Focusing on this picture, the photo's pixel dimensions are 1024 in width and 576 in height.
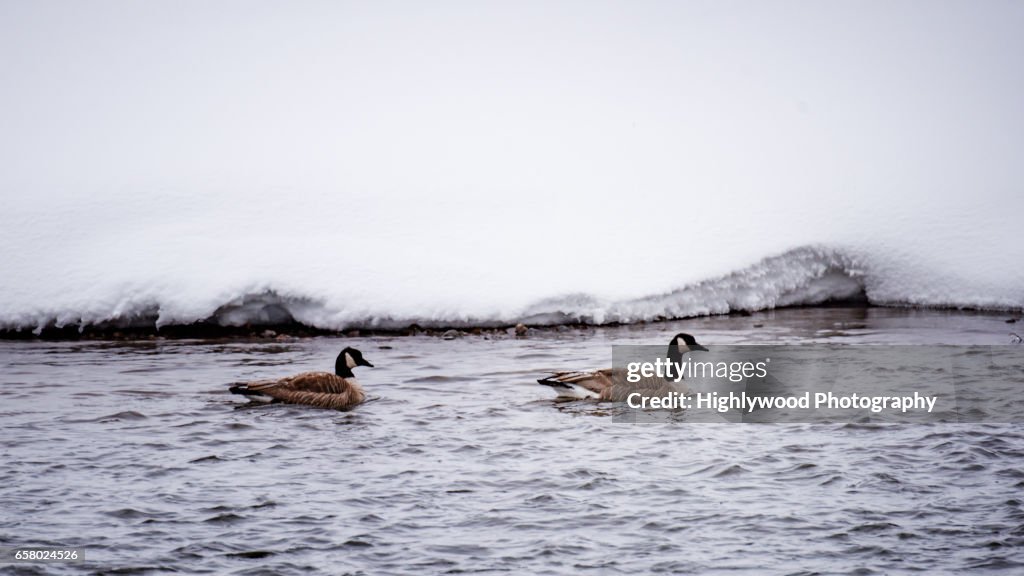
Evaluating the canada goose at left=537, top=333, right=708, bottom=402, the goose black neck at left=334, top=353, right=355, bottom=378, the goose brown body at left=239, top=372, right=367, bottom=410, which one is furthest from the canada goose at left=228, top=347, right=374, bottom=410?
the canada goose at left=537, top=333, right=708, bottom=402

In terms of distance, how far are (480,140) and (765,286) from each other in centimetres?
793

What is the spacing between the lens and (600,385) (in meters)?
11.8

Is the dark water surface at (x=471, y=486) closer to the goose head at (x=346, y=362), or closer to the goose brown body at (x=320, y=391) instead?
the goose brown body at (x=320, y=391)

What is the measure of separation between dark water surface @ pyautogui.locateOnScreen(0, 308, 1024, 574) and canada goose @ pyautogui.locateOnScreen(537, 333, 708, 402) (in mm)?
206

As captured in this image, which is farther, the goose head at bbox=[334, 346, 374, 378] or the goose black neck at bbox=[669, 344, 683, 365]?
the goose black neck at bbox=[669, 344, 683, 365]

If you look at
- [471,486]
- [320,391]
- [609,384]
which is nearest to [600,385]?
[609,384]

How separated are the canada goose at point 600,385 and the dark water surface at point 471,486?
0.67ft

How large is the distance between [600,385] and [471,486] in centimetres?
382

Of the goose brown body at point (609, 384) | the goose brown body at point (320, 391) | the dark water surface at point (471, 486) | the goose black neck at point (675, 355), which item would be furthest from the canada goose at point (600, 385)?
the goose brown body at point (320, 391)

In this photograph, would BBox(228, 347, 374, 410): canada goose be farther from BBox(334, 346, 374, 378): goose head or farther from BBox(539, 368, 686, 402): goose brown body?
BBox(539, 368, 686, 402): goose brown body

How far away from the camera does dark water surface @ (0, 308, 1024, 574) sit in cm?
664

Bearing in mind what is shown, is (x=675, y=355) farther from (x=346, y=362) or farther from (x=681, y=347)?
(x=346, y=362)

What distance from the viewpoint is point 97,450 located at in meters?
9.17

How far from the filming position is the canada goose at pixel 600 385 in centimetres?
1160
